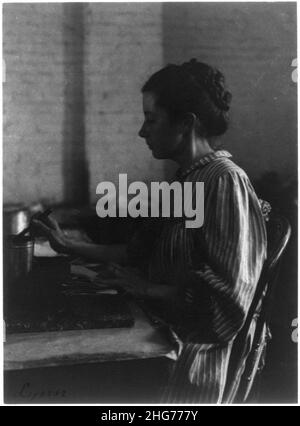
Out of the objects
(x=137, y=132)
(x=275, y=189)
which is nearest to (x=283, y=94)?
(x=275, y=189)

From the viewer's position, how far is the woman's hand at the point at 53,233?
1408mm

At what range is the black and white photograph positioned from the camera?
49.5 inches

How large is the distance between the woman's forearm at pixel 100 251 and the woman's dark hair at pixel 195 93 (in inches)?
17.6

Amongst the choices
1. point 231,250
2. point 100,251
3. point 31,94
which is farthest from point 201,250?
point 31,94

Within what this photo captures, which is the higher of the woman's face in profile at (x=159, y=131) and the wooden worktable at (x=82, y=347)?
the woman's face in profile at (x=159, y=131)

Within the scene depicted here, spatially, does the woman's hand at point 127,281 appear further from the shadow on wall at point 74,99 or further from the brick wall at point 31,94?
the brick wall at point 31,94

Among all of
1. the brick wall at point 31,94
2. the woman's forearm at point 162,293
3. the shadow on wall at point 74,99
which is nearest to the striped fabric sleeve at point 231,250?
the woman's forearm at point 162,293

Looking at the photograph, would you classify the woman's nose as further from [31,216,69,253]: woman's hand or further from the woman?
[31,216,69,253]: woman's hand

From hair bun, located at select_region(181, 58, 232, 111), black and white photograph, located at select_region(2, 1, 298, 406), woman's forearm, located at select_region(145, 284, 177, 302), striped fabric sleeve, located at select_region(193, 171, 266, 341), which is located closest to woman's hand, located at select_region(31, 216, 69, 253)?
black and white photograph, located at select_region(2, 1, 298, 406)

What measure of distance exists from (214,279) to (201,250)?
0.31ft

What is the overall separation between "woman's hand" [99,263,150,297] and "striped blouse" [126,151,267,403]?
7 centimetres

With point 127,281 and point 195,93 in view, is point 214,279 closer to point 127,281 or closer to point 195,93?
point 127,281

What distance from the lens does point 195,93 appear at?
128 cm

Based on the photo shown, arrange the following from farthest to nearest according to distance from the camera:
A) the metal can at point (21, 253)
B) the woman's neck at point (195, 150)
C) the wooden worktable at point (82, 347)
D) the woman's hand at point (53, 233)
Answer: the woman's hand at point (53, 233), the woman's neck at point (195, 150), the metal can at point (21, 253), the wooden worktable at point (82, 347)
